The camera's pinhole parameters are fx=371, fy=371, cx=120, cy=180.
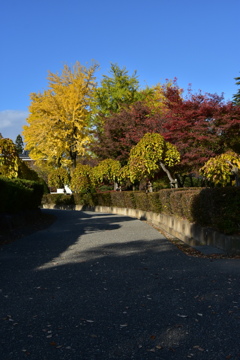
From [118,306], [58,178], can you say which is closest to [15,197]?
[118,306]

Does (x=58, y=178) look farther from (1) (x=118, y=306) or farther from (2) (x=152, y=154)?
(1) (x=118, y=306)

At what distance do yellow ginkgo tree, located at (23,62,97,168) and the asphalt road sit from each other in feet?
97.8

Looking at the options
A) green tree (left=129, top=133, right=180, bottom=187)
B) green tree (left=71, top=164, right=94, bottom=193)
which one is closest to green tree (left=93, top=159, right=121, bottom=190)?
green tree (left=71, top=164, right=94, bottom=193)

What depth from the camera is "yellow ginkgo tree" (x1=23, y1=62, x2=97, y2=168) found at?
37.1 meters

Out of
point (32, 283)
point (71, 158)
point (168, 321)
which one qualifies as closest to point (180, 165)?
point (32, 283)

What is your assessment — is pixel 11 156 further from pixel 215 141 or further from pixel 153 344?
pixel 153 344

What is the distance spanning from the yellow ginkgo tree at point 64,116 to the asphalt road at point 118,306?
97.8ft

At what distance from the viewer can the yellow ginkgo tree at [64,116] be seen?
3706 cm

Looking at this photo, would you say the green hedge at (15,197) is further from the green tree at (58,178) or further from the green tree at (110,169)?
the green tree at (58,178)

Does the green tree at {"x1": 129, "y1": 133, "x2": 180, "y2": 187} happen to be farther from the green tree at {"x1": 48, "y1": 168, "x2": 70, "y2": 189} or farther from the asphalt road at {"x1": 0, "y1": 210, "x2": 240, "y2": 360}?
the green tree at {"x1": 48, "y1": 168, "x2": 70, "y2": 189}

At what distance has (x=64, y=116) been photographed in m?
37.6

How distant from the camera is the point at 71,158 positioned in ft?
128

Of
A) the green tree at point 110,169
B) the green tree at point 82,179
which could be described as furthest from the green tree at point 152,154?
the green tree at point 82,179

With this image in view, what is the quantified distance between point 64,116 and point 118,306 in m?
34.5
